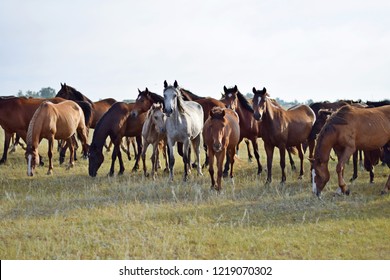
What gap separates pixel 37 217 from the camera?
8180mm

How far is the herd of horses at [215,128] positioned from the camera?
965cm

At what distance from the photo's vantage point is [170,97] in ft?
36.1

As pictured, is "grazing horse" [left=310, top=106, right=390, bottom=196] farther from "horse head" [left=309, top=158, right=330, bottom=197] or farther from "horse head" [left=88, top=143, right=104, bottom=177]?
"horse head" [left=88, top=143, right=104, bottom=177]

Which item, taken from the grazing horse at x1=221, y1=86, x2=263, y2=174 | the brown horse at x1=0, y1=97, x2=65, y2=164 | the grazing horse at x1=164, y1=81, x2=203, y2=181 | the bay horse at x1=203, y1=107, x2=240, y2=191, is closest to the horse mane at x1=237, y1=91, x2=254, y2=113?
the grazing horse at x1=221, y1=86, x2=263, y2=174

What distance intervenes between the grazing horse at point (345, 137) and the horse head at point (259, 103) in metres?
1.69

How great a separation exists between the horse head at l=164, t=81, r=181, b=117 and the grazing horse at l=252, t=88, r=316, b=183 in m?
1.81

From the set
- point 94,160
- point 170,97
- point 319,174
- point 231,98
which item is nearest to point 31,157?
point 94,160

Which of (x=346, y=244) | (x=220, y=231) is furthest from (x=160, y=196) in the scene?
(x=346, y=244)

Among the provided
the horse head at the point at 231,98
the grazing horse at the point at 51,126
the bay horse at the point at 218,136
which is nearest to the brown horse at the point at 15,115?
the grazing horse at the point at 51,126

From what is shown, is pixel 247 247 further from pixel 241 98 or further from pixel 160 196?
pixel 241 98

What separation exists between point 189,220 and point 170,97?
396cm

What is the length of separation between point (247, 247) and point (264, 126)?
5377 millimetres

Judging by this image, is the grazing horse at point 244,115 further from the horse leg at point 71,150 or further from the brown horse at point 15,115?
the brown horse at point 15,115

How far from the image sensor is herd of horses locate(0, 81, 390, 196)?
965 centimetres
